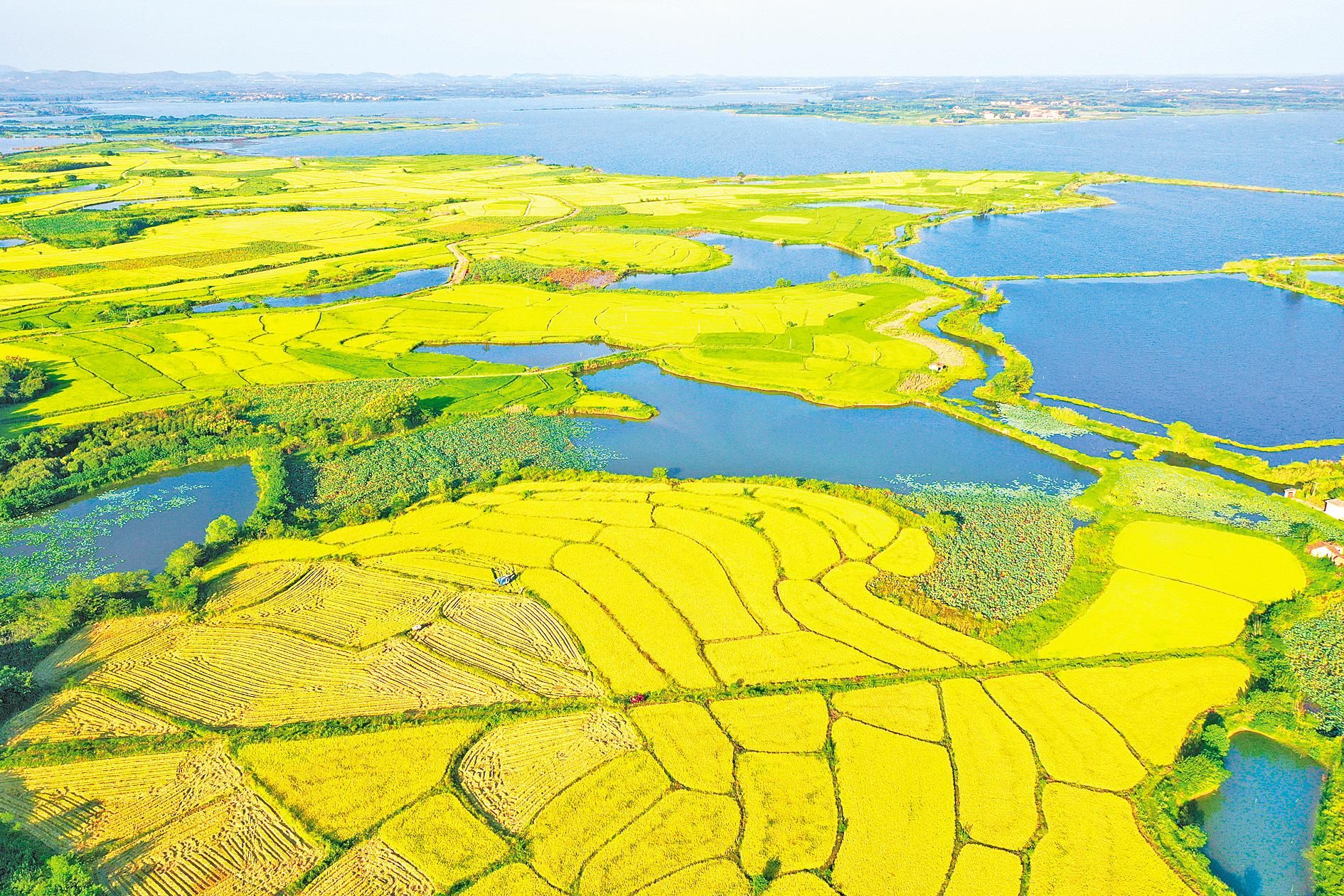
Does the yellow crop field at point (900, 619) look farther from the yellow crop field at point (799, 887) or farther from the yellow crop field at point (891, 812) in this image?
the yellow crop field at point (799, 887)

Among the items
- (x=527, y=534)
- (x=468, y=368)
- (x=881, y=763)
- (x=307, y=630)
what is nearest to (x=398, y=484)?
(x=527, y=534)

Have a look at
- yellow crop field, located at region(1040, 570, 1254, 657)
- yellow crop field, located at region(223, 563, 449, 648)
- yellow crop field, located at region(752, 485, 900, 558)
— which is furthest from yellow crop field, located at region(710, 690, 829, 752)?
yellow crop field, located at region(223, 563, 449, 648)

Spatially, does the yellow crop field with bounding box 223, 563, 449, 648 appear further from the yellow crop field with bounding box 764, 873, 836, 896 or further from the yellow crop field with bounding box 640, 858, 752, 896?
the yellow crop field with bounding box 764, 873, 836, 896

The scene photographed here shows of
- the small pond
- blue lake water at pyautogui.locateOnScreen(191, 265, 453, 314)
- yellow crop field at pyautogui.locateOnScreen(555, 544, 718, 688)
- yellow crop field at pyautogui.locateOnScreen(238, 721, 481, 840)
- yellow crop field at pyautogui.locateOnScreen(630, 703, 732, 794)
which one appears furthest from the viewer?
blue lake water at pyautogui.locateOnScreen(191, 265, 453, 314)

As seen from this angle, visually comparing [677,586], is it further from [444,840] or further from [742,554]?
[444,840]

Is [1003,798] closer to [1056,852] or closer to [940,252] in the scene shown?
[1056,852]

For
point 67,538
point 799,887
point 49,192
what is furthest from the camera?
point 49,192

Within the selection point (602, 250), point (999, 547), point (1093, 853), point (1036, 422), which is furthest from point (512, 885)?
point (602, 250)

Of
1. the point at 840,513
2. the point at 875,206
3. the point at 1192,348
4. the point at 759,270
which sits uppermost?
the point at 875,206
